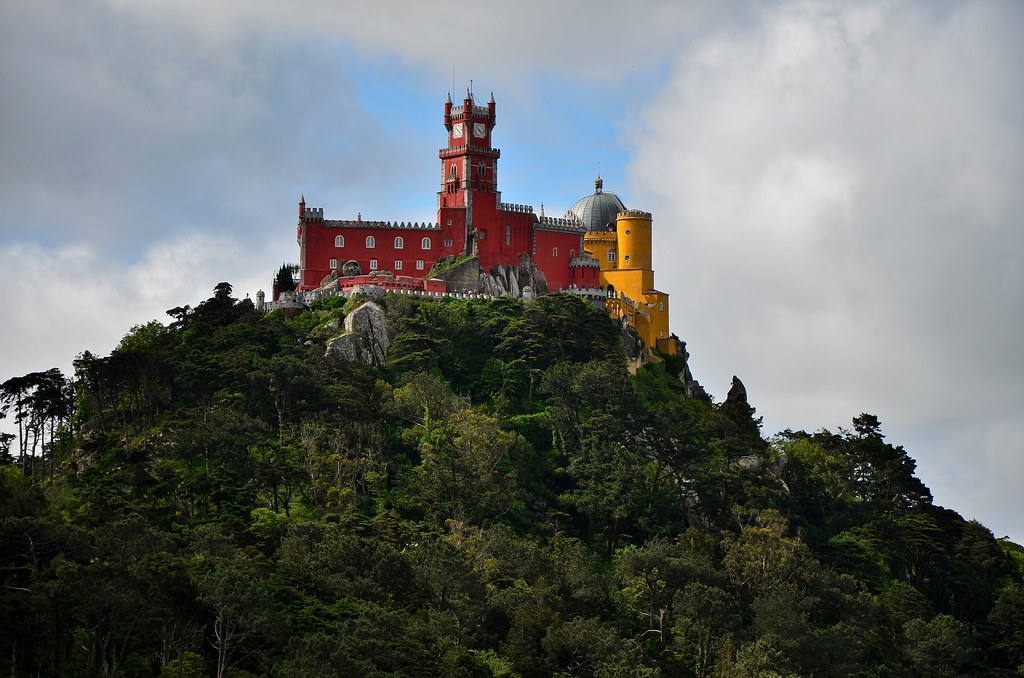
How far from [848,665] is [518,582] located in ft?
46.2

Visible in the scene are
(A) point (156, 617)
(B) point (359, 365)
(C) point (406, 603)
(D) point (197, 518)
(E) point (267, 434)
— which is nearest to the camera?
(A) point (156, 617)

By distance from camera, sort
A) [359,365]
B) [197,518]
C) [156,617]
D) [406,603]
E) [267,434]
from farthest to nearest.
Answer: [359,365], [267,434], [197,518], [406,603], [156,617]

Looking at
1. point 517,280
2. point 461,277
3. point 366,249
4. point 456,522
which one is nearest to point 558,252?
point 517,280

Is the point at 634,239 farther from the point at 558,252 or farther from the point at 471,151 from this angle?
the point at 471,151

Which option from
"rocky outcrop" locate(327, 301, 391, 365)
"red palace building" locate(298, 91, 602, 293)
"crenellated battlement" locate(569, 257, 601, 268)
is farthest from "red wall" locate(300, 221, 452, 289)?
"crenellated battlement" locate(569, 257, 601, 268)

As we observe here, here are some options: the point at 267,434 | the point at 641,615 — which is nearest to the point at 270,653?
the point at 641,615

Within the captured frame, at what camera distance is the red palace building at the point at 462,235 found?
347 feet

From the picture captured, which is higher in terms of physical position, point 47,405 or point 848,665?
point 47,405

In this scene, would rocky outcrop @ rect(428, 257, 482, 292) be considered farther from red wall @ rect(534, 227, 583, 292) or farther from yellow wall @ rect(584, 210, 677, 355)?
yellow wall @ rect(584, 210, 677, 355)

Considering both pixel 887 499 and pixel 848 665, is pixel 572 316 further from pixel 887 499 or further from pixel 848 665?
pixel 848 665

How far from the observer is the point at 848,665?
7550cm

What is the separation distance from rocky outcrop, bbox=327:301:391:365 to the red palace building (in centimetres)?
554

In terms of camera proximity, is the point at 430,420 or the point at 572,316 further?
the point at 572,316

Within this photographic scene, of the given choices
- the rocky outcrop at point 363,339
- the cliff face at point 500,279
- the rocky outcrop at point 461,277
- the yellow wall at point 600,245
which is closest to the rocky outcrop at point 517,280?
the cliff face at point 500,279
